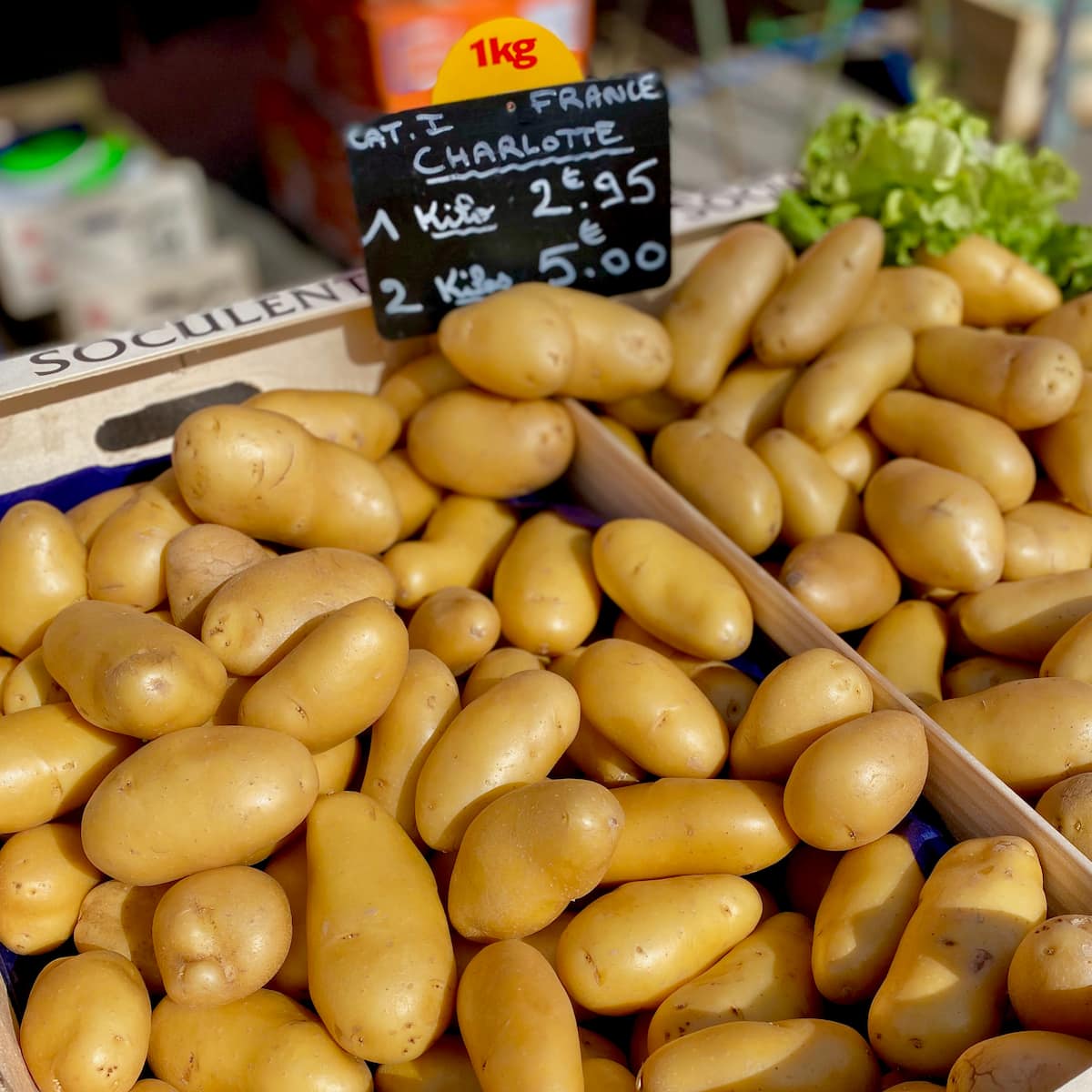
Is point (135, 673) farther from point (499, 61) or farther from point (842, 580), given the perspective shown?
point (499, 61)

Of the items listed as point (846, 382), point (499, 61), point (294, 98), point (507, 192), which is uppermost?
point (499, 61)

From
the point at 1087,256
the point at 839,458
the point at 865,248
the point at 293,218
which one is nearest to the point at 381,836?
the point at 839,458

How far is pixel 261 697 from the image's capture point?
117cm

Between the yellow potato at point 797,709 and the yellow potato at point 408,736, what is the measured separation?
0.34 m

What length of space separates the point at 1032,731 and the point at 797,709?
256 millimetres

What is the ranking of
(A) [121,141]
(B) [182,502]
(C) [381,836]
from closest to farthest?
1. (C) [381,836]
2. (B) [182,502]
3. (A) [121,141]

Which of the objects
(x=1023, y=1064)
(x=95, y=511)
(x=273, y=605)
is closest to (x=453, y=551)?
(x=273, y=605)

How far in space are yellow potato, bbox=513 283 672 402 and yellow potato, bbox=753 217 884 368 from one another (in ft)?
0.55

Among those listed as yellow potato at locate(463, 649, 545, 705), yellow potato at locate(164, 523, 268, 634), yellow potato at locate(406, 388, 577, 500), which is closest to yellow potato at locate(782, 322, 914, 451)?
yellow potato at locate(406, 388, 577, 500)

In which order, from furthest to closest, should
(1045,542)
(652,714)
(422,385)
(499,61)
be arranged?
1. (422,385)
2. (499,61)
3. (1045,542)
4. (652,714)

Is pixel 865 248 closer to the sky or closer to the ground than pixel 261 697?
closer to the sky

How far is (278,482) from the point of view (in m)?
1.41

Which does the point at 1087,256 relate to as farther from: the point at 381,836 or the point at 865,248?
the point at 381,836

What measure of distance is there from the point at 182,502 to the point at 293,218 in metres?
3.39
